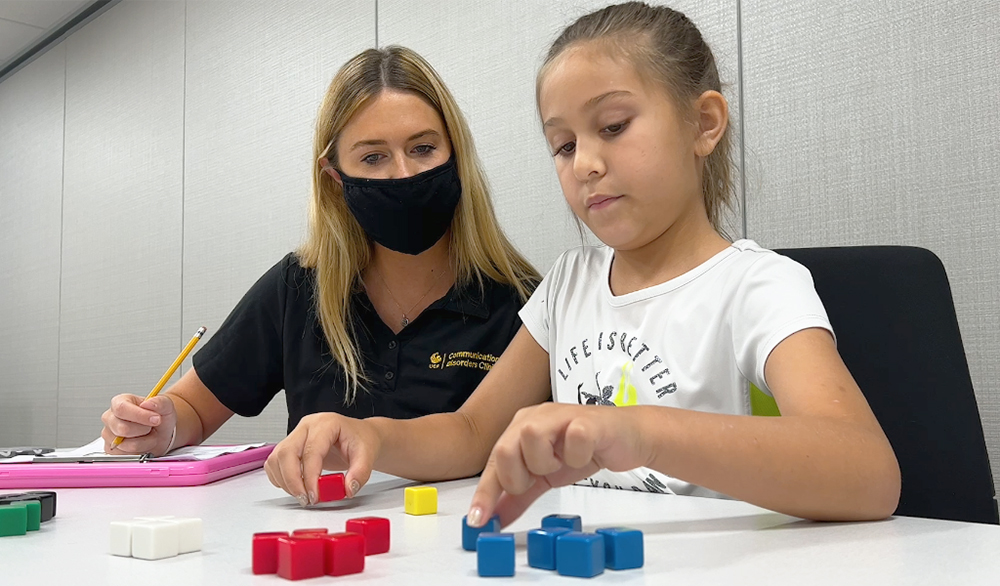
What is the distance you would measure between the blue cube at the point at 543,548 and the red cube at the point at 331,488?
1.02ft

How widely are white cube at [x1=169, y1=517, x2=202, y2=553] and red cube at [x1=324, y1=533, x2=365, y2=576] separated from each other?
4.6 inches

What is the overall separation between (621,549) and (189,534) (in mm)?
280

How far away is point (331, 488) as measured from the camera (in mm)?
756

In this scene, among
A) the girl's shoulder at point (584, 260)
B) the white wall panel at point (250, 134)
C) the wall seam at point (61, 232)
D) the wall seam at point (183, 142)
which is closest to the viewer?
the girl's shoulder at point (584, 260)

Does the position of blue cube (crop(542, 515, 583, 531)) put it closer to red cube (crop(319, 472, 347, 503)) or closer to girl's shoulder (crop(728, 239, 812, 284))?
red cube (crop(319, 472, 347, 503))

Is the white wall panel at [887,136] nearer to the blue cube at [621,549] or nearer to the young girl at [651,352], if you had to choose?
the young girl at [651,352]

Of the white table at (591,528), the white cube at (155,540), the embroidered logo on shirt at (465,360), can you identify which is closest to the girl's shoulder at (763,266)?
the white table at (591,528)

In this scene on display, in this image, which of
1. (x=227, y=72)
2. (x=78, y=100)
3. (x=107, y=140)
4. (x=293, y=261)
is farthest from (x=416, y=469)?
(x=78, y=100)

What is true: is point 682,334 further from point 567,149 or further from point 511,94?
point 511,94

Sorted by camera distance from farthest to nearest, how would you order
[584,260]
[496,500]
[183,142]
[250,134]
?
1. [183,142]
2. [250,134]
3. [584,260]
4. [496,500]

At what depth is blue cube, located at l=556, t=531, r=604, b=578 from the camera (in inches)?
18.0

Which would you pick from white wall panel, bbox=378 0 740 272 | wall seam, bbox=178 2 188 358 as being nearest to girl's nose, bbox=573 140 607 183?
white wall panel, bbox=378 0 740 272

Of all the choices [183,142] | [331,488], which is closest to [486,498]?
[331,488]

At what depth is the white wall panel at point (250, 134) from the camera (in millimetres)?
2379
